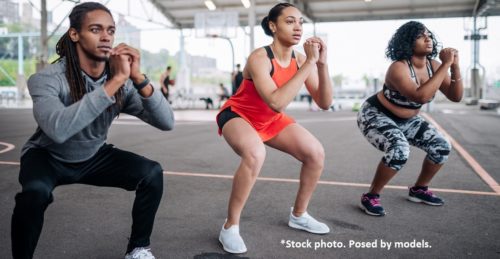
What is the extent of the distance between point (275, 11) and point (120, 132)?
7423 millimetres

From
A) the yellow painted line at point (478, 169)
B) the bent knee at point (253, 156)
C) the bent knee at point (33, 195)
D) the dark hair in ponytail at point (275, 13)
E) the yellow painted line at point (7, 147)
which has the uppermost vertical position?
the dark hair in ponytail at point (275, 13)

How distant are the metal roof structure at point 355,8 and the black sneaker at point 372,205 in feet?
64.4

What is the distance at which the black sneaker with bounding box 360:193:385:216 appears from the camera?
3516mm

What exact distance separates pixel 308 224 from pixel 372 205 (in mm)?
721

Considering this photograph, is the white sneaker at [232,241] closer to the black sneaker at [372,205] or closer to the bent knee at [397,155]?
the black sneaker at [372,205]

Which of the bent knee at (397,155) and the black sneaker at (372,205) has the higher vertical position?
the bent knee at (397,155)

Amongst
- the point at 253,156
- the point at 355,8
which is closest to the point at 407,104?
the point at 253,156

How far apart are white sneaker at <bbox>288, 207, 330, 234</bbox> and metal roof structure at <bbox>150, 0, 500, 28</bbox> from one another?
20.1 meters

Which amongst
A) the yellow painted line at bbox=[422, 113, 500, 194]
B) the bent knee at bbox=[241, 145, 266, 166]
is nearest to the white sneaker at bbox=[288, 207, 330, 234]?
the bent knee at bbox=[241, 145, 266, 166]

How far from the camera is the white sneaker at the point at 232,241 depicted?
8.86 feet

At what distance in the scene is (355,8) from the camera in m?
23.7

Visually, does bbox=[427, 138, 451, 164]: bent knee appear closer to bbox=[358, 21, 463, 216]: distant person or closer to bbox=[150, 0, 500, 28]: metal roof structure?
bbox=[358, 21, 463, 216]: distant person

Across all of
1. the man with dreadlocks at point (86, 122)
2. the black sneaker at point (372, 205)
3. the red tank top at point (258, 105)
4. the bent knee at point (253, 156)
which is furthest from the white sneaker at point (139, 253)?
the black sneaker at point (372, 205)

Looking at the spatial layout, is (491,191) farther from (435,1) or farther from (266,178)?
(435,1)
